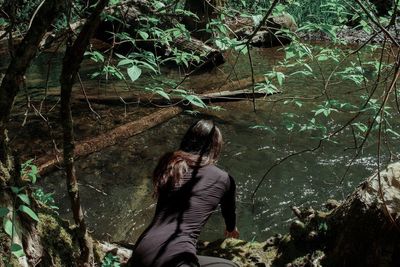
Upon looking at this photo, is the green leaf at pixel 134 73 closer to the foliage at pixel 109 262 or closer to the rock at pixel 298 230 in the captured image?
the foliage at pixel 109 262

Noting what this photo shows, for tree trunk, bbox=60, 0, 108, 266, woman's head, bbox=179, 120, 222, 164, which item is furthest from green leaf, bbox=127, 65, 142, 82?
woman's head, bbox=179, 120, 222, 164

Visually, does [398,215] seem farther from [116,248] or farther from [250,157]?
[250,157]

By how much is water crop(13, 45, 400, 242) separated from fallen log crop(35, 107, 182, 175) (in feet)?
0.35

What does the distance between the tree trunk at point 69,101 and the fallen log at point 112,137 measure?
108 inches

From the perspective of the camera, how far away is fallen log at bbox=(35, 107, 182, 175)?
19.5ft

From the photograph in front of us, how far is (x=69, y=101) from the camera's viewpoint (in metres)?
2.76

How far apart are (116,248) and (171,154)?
45.4 inches

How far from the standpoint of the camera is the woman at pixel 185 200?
108 inches

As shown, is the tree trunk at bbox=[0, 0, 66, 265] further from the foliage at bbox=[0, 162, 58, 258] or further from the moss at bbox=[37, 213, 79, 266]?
the moss at bbox=[37, 213, 79, 266]

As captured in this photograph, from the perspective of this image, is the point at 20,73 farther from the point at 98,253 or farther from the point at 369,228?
the point at 369,228

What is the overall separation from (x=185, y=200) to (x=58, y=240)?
0.92 m

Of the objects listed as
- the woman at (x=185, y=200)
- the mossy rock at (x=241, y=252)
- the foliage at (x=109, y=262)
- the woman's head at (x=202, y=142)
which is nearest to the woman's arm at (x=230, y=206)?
the woman at (x=185, y=200)

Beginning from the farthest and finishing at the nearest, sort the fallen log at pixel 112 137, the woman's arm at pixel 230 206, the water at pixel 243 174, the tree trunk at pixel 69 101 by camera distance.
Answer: the fallen log at pixel 112 137 < the water at pixel 243 174 < the woman's arm at pixel 230 206 < the tree trunk at pixel 69 101

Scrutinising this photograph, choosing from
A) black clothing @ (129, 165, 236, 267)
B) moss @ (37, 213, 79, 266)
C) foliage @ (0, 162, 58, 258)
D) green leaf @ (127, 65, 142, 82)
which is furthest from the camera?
moss @ (37, 213, 79, 266)
